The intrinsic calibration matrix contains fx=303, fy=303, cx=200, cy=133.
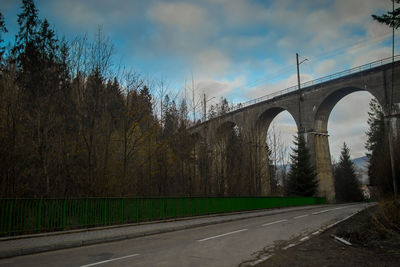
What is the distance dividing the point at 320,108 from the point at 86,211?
3279 centimetres

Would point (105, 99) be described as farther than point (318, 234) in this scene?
Yes

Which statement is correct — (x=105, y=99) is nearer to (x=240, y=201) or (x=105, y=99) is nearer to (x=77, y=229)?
(x=77, y=229)

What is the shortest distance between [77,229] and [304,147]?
3084cm

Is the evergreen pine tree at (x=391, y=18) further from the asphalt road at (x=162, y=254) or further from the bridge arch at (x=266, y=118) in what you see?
the bridge arch at (x=266, y=118)

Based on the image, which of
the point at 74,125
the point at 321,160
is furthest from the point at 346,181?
the point at 74,125

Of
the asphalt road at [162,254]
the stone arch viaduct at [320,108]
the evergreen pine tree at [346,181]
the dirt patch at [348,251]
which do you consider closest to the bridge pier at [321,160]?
the stone arch viaduct at [320,108]

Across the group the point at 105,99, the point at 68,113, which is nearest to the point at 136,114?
the point at 105,99

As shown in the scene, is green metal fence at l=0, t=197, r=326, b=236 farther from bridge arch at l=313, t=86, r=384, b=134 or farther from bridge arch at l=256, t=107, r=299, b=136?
bridge arch at l=256, t=107, r=299, b=136

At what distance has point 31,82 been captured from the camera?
13.1 meters

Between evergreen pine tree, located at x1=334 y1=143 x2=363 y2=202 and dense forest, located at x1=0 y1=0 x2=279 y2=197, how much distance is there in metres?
43.5

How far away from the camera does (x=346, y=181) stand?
5534 cm

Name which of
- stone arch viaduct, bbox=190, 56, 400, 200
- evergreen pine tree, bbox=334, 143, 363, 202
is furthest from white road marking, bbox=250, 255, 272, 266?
evergreen pine tree, bbox=334, 143, 363, 202

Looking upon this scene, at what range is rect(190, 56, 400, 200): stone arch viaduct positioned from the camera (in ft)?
103

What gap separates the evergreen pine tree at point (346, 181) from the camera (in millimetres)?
54125
